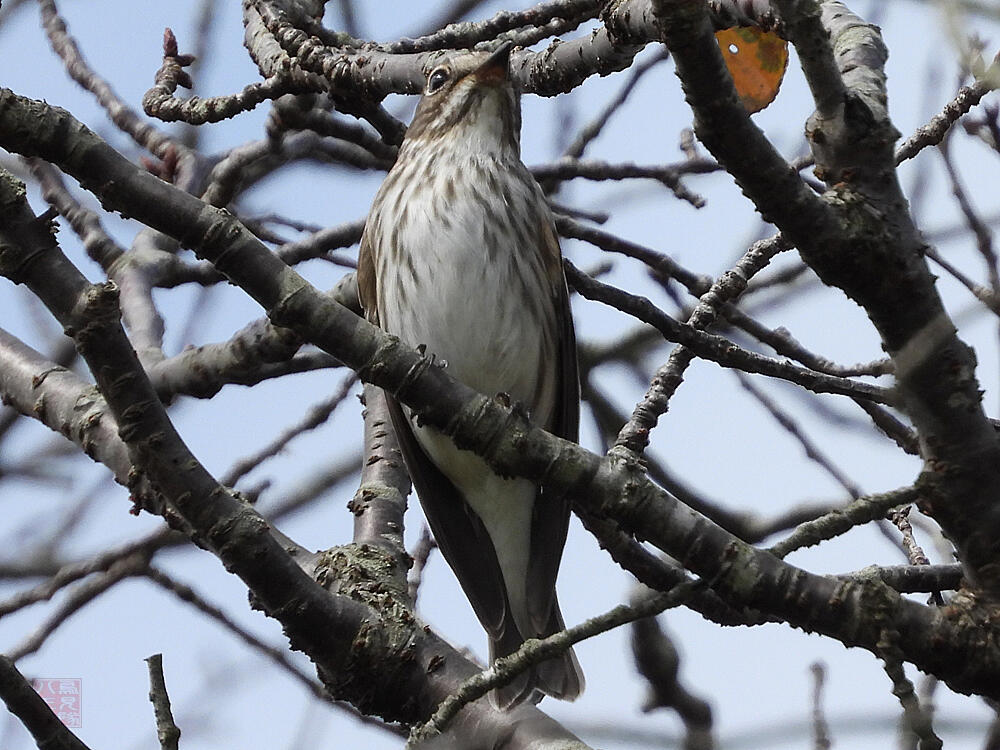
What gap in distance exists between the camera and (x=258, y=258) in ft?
9.63

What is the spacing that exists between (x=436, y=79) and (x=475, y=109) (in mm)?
485

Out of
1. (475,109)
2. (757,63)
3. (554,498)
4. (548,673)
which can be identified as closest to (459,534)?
(554,498)

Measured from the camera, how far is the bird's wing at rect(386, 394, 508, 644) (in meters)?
5.38

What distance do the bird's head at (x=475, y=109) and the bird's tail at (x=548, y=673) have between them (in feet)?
7.13

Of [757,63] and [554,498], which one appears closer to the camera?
[757,63]

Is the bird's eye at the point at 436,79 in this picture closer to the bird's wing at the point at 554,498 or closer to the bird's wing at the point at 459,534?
the bird's wing at the point at 554,498

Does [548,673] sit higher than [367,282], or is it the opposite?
[367,282]

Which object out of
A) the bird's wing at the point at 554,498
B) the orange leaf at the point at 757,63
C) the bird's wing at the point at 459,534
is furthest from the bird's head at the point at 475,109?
the orange leaf at the point at 757,63

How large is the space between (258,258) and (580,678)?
2.64 meters

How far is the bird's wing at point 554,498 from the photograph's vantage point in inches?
214

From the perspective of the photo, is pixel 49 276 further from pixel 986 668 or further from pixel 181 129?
pixel 181 129

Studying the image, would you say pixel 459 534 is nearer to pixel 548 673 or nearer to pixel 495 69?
pixel 548 673

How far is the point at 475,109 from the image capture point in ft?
19.5

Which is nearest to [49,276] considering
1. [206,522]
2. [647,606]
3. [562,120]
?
[206,522]
